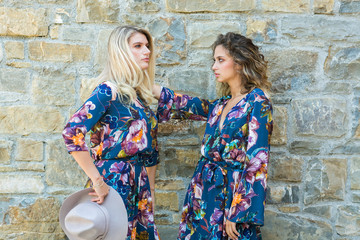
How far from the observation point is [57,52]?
114 inches

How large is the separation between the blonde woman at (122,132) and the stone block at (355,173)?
5.02 feet

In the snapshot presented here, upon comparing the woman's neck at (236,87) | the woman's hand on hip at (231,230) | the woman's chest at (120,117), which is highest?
the woman's neck at (236,87)

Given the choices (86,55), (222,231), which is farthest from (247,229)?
(86,55)

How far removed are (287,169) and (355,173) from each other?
51 cm

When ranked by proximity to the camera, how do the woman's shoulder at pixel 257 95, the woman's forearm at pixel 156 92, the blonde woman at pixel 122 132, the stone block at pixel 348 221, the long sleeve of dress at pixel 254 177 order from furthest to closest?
1. the stone block at pixel 348 221
2. the woman's forearm at pixel 156 92
3. the woman's shoulder at pixel 257 95
4. the long sleeve of dress at pixel 254 177
5. the blonde woman at pixel 122 132

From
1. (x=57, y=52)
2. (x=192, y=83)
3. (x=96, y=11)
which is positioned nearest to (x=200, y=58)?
(x=192, y=83)

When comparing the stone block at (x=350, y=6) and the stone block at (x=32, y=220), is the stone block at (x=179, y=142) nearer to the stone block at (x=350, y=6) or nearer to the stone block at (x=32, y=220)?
the stone block at (x=32, y=220)

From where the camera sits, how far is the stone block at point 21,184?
9.45 feet

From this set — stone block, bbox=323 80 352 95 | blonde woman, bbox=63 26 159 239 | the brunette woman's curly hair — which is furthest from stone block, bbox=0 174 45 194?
stone block, bbox=323 80 352 95

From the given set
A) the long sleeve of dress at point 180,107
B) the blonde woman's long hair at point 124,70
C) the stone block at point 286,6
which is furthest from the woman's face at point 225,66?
the stone block at point 286,6

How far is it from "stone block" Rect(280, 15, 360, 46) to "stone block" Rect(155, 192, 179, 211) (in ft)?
4.90

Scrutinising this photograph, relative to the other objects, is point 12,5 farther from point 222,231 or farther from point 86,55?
point 222,231

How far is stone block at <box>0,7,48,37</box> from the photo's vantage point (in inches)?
113

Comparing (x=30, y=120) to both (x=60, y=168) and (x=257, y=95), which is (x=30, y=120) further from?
(x=257, y=95)
